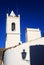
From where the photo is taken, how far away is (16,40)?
34.6 m

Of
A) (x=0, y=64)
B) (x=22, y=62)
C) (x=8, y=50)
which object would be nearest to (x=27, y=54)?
(x=22, y=62)

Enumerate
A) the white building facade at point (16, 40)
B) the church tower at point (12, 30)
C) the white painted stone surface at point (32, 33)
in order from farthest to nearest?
1. the church tower at point (12, 30)
2. the white painted stone surface at point (32, 33)
3. the white building facade at point (16, 40)

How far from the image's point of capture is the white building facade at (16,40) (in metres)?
14.5

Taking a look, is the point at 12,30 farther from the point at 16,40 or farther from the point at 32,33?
the point at 32,33

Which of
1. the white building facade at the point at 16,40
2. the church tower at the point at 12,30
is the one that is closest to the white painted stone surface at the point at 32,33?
the white building facade at the point at 16,40

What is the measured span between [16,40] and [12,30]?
1714mm

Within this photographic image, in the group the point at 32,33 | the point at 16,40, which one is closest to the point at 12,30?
the point at 16,40

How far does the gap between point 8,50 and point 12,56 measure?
27.4 inches

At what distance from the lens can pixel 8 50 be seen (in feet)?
52.5

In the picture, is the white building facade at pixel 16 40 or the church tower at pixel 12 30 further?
the church tower at pixel 12 30

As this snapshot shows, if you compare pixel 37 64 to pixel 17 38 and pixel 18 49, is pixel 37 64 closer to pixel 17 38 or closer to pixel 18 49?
pixel 18 49

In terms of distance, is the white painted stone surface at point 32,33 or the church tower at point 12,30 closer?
the white painted stone surface at point 32,33

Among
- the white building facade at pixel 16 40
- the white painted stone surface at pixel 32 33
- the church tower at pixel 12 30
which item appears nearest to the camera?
the white building facade at pixel 16 40

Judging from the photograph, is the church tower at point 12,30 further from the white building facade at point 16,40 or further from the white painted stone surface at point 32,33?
the white painted stone surface at point 32,33
